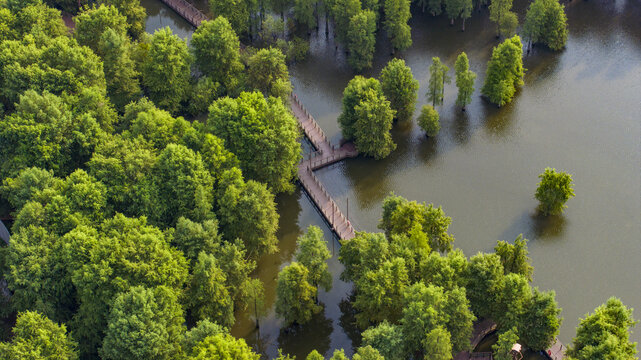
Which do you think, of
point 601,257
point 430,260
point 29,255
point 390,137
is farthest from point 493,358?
point 29,255

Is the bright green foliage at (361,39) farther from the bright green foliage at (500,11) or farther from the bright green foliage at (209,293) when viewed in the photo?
the bright green foliage at (209,293)

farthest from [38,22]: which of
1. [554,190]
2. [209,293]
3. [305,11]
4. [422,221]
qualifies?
[554,190]

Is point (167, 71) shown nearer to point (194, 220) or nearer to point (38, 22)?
point (38, 22)

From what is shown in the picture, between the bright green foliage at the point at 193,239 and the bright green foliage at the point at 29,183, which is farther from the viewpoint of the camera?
the bright green foliage at the point at 29,183

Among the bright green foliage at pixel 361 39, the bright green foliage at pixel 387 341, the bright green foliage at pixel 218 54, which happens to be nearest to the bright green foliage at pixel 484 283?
the bright green foliage at pixel 387 341

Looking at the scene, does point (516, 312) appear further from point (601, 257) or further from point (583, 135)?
point (583, 135)

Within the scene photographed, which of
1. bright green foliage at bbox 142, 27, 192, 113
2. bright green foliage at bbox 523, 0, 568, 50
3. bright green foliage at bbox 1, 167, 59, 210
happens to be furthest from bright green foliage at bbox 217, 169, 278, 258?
bright green foliage at bbox 523, 0, 568, 50

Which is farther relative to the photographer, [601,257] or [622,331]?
[601,257]
